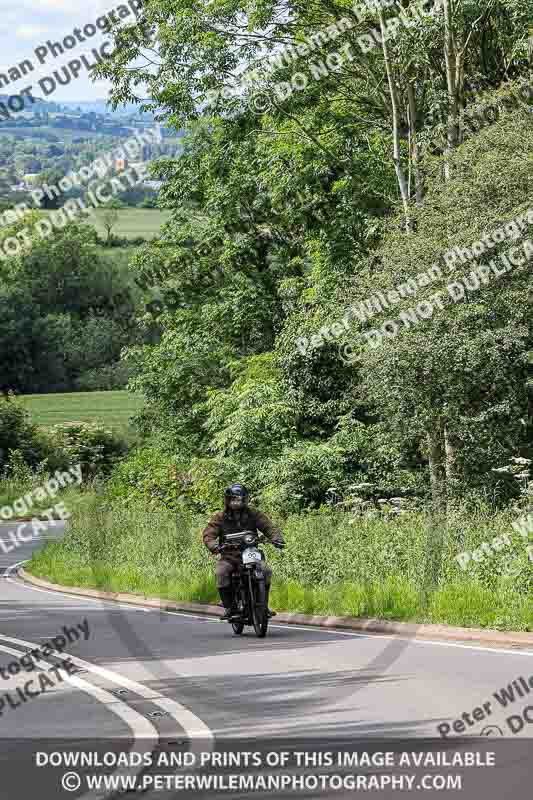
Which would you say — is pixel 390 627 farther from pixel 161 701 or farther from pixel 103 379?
pixel 103 379

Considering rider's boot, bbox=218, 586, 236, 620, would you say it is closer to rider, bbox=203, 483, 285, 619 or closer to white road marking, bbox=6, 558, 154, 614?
Result: rider, bbox=203, 483, 285, 619

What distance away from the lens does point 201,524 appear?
28.0m

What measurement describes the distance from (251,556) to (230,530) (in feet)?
3.20

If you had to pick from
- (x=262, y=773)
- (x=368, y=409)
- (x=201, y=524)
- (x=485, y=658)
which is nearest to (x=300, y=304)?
(x=368, y=409)

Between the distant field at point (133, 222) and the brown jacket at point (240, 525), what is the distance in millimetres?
139026

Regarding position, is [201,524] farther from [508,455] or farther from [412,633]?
[412,633]

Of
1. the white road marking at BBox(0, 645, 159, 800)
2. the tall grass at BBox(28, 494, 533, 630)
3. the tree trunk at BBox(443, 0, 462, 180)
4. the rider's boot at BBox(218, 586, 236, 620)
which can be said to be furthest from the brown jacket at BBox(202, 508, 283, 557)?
the tree trunk at BBox(443, 0, 462, 180)

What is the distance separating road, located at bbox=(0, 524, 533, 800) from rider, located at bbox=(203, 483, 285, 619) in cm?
62

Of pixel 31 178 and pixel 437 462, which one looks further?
pixel 31 178

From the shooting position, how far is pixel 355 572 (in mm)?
19328

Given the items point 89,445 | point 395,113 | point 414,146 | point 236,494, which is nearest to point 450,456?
point 414,146

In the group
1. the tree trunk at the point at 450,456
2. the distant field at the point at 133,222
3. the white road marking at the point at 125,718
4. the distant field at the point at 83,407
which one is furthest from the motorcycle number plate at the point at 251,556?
the distant field at the point at 133,222

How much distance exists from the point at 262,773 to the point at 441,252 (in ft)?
76.2

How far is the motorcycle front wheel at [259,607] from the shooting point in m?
16.3
